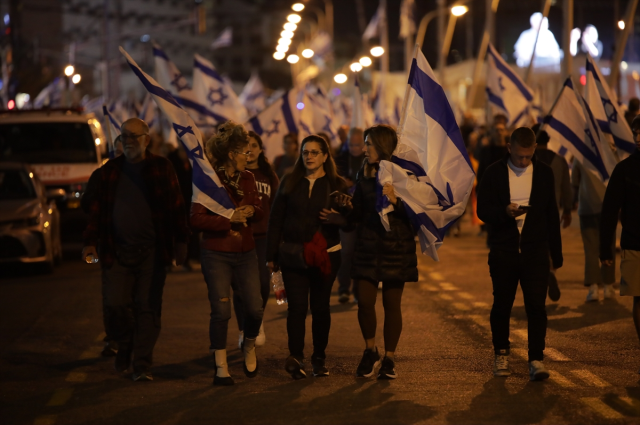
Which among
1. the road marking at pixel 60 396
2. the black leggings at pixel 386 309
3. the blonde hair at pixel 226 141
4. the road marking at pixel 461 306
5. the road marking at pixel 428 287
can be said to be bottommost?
the road marking at pixel 428 287

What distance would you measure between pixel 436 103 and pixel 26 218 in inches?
329

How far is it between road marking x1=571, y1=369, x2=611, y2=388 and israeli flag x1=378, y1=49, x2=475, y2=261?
131 cm

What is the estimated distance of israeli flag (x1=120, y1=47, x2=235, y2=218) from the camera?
7.75m

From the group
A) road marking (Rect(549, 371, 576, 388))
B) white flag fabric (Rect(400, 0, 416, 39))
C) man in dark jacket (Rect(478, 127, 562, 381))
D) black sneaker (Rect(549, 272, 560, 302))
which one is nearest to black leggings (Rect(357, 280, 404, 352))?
man in dark jacket (Rect(478, 127, 562, 381))

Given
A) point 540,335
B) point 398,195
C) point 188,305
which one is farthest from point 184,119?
point 188,305

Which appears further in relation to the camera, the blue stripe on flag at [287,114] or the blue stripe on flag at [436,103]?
the blue stripe on flag at [287,114]

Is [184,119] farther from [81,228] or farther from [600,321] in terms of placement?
[81,228]

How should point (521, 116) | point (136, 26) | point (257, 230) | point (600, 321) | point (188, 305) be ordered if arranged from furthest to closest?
point (136, 26) → point (521, 116) → point (188, 305) → point (600, 321) → point (257, 230)

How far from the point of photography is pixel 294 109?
19.3m

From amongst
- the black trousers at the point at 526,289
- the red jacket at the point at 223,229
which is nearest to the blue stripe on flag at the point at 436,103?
the black trousers at the point at 526,289

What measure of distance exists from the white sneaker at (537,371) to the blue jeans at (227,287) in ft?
6.48

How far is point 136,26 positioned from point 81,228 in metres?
113

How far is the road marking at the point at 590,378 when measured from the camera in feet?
24.4

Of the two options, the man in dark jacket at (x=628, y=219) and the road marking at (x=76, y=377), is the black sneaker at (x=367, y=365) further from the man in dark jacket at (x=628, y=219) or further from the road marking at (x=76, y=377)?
the road marking at (x=76, y=377)
